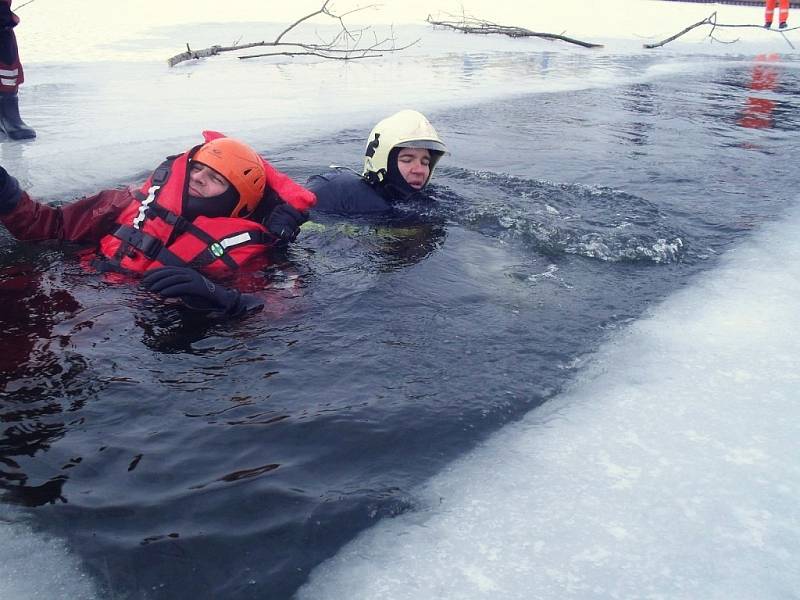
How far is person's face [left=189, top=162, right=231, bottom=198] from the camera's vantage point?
3916mm

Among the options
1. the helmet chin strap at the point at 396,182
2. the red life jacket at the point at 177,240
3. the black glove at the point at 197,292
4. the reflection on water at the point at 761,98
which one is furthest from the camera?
the reflection on water at the point at 761,98

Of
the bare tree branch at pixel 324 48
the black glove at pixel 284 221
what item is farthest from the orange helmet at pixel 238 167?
the bare tree branch at pixel 324 48

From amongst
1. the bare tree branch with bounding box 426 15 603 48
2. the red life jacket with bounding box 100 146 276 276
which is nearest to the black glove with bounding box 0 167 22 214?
the red life jacket with bounding box 100 146 276 276

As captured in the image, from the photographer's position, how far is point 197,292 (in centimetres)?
325

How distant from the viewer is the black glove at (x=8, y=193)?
3.76m

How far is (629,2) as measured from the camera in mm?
22781

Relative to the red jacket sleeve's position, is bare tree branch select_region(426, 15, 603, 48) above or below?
above

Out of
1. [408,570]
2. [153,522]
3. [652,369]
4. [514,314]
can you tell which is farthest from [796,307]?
[153,522]

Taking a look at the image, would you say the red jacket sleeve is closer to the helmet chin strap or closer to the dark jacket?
the dark jacket

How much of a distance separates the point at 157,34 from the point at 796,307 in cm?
1258

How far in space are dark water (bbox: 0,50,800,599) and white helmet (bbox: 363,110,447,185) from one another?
436mm

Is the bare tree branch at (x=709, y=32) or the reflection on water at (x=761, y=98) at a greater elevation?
the bare tree branch at (x=709, y=32)

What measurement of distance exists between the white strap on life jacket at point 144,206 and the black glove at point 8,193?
1.99 feet

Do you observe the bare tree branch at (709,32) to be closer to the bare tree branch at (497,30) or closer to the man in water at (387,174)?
the bare tree branch at (497,30)
